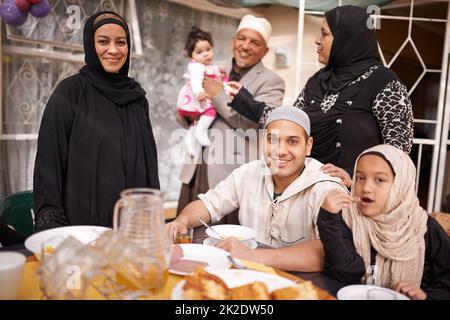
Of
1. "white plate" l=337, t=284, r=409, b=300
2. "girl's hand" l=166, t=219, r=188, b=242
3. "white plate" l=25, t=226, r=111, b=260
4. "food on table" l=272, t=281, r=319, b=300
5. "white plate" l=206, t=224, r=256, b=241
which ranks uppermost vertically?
"white plate" l=25, t=226, r=111, b=260

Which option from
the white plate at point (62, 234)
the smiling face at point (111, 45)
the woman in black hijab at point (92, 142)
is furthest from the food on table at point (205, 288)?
the smiling face at point (111, 45)

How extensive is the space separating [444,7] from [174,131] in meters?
2.41

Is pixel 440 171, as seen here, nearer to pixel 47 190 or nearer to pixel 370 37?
pixel 370 37

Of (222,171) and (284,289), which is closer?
(284,289)

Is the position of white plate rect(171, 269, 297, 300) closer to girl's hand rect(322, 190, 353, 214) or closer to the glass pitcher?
the glass pitcher

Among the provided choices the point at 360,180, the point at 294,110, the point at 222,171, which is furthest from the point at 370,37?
the point at 222,171

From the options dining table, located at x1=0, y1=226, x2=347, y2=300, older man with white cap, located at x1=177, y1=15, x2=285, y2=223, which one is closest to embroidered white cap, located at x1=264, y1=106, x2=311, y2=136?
dining table, located at x1=0, y1=226, x2=347, y2=300

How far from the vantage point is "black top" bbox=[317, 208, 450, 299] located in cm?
119

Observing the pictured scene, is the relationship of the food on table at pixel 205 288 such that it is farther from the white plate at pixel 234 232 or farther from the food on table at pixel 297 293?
the white plate at pixel 234 232

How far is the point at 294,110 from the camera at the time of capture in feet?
5.21

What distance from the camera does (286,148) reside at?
62.2 inches

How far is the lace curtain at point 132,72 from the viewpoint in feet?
8.99

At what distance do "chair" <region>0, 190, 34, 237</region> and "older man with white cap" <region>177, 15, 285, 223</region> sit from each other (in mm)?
968

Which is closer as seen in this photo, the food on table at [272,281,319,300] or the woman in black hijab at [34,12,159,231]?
the food on table at [272,281,319,300]
